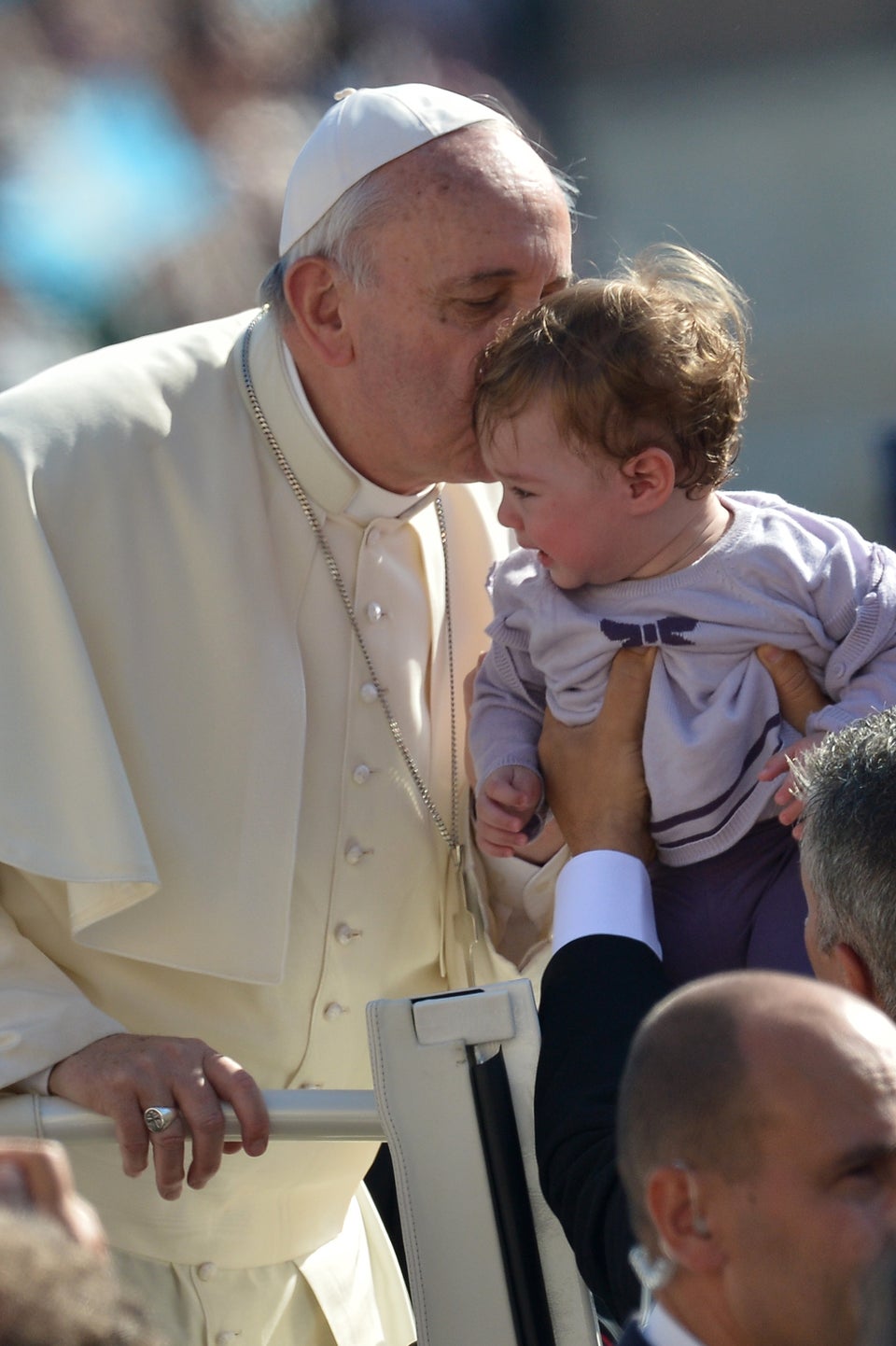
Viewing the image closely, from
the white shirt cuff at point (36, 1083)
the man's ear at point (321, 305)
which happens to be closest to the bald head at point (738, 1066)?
the white shirt cuff at point (36, 1083)

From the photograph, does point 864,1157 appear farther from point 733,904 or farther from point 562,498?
point 562,498

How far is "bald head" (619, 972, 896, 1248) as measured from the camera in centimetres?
120

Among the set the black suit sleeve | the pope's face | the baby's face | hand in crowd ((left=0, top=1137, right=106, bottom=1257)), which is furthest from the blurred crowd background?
hand in crowd ((left=0, top=1137, right=106, bottom=1257))

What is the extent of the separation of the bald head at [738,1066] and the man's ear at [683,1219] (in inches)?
0.5

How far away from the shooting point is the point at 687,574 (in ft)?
7.83

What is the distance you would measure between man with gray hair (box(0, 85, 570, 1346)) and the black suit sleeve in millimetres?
650

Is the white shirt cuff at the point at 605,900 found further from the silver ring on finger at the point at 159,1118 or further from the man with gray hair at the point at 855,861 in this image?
the silver ring on finger at the point at 159,1118

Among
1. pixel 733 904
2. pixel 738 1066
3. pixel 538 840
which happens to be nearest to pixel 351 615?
pixel 538 840

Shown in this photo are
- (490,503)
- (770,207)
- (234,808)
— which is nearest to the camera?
(234,808)

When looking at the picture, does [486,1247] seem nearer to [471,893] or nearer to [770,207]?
[471,893]

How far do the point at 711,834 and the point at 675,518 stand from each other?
46cm

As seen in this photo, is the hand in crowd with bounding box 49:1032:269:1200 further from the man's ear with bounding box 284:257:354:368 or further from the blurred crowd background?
the blurred crowd background

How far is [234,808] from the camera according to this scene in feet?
8.56

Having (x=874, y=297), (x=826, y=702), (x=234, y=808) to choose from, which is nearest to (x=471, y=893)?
(x=234, y=808)
